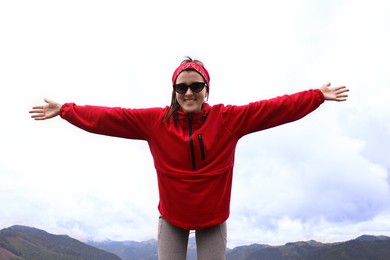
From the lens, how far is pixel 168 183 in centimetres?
565

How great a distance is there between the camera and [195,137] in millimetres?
5578

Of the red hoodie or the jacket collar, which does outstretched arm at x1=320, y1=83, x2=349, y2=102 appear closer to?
the red hoodie

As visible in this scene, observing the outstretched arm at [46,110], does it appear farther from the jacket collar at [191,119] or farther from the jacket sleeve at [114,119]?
the jacket collar at [191,119]

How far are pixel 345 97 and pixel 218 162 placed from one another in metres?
2.18

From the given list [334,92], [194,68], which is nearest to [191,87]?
[194,68]

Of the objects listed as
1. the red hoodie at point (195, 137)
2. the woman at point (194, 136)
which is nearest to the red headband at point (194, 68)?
the woman at point (194, 136)

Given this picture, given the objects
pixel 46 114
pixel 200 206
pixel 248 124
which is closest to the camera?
pixel 200 206

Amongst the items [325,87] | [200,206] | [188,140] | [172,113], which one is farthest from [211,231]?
[325,87]

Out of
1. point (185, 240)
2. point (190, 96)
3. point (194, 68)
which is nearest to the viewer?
point (190, 96)

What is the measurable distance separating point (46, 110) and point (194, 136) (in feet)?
8.41

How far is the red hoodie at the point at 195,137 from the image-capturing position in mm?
5539

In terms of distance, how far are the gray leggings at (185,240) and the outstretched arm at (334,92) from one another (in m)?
2.53

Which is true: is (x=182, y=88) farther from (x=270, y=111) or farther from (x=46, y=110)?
(x=46, y=110)

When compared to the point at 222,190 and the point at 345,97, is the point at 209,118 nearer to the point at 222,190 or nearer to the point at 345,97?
the point at 222,190
